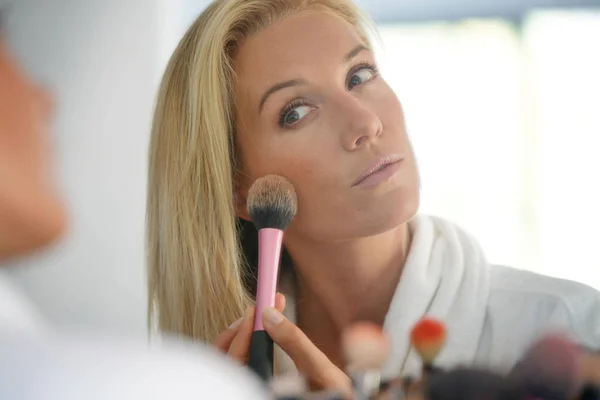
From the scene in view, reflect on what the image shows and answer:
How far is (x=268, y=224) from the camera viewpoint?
54 cm

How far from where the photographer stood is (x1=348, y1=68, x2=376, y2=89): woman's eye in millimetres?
564

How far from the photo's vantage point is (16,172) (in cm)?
43

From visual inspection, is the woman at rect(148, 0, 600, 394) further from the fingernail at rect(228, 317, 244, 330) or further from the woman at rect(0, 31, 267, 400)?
the woman at rect(0, 31, 267, 400)

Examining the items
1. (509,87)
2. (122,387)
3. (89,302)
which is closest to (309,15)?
(509,87)

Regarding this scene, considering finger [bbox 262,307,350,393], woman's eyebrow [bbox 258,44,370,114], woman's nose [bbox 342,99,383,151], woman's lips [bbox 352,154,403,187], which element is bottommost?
finger [bbox 262,307,350,393]

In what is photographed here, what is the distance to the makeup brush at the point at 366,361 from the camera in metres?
0.45

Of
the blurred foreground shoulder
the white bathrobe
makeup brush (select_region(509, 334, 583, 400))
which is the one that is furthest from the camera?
the white bathrobe

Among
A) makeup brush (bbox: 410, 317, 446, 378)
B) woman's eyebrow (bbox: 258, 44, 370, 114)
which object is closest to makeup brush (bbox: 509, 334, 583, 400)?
makeup brush (bbox: 410, 317, 446, 378)

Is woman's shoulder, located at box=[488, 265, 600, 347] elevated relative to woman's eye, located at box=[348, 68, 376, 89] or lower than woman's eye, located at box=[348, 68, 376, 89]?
lower

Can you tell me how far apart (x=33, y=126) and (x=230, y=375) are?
9.6 inches

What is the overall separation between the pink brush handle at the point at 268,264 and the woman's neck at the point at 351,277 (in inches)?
1.8

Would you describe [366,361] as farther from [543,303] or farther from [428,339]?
[543,303]

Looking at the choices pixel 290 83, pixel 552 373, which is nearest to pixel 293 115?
pixel 290 83

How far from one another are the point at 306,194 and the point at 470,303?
0.14 m
